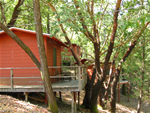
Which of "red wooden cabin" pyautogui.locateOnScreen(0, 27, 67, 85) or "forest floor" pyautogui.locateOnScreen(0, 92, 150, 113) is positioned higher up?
"red wooden cabin" pyautogui.locateOnScreen(0, 27, 67, 85)

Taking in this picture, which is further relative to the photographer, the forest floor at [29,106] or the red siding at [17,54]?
the red siding at [17,54]

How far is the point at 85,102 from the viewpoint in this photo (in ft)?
42.7

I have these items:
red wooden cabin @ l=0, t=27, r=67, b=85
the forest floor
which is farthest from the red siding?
the forest floor

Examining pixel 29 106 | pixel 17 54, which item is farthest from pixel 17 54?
pixel 29 106

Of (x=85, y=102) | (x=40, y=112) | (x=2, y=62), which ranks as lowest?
(x=85, y=102)

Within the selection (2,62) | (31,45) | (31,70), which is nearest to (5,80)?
(2,62)

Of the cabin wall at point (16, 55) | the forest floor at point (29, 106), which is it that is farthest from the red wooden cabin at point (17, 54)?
the forest floor at point (29, 106)

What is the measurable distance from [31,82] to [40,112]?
12.0ft

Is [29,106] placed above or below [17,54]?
below

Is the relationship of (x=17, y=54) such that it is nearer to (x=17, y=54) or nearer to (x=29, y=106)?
(x=17, y=54)

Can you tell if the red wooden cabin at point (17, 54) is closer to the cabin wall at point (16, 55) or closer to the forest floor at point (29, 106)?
the cabin wall at point (16, 55)

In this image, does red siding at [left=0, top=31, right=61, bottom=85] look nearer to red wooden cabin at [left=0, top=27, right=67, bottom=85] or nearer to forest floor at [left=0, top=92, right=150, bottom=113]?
red wooden cabin at [left=0, top=27, right=67, bottom=85]

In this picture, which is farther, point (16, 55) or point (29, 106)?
point (16, 55)

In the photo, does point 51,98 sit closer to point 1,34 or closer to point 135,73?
point 1,34
